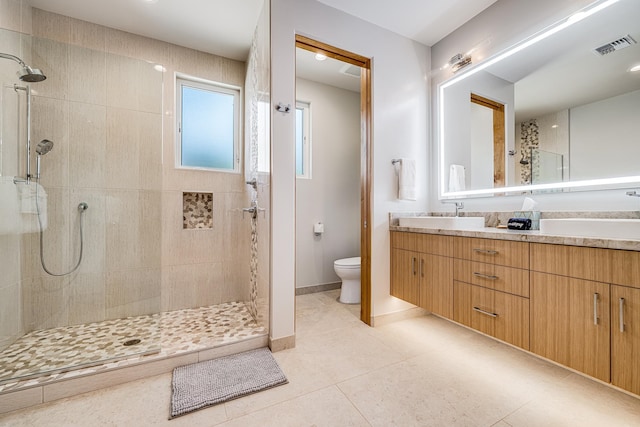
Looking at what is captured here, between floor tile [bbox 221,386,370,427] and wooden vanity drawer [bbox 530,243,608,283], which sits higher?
wooden vanity drawer [bbox 530,243,608,283]

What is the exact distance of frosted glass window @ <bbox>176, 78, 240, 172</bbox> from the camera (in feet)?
8.50

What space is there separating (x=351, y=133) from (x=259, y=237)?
2.10 metres

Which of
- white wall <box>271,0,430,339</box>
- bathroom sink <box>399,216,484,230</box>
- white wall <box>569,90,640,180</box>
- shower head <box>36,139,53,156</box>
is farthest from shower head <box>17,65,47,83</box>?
white wall <box>569,90,640,180</box>

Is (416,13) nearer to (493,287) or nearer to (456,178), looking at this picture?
(456,178)

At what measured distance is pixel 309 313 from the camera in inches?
99.2

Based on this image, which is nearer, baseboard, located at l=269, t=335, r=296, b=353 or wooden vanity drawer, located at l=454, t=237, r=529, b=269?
wooden vanity drawer, located at l=454, t=237, r=529, b=269

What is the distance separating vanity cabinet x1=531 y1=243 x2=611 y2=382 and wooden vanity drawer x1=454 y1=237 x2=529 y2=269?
5cm

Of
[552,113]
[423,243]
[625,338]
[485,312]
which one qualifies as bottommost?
[485,312]

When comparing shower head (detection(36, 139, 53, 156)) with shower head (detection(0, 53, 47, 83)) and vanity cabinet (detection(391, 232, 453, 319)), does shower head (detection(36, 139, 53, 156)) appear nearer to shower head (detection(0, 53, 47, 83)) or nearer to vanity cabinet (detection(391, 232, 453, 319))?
shower head (detection(0, 53, 47, 83))

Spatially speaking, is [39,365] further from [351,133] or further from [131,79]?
[351,133]

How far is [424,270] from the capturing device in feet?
6.69

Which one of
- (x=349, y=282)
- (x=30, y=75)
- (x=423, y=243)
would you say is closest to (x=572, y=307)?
(x=423, y=243)

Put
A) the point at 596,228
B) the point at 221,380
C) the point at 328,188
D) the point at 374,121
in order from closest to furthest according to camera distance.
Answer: the point at 596,228
the point at 221,380
the point at 374,121
the point at 328,188

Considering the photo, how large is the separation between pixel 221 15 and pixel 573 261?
2945 millimetres
